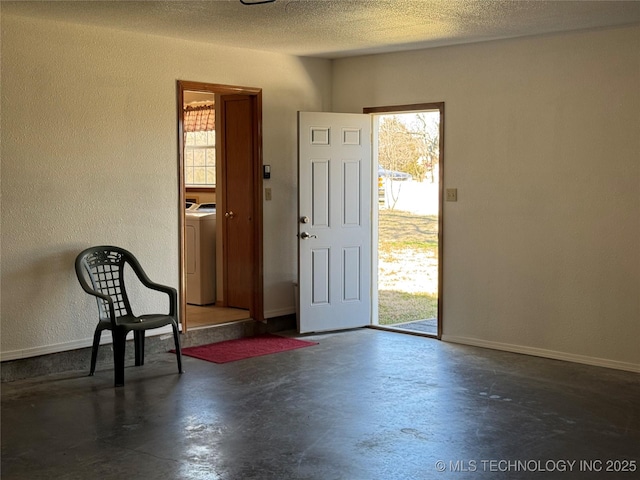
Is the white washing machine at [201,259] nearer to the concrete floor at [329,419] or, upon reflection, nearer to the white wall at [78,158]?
the white wall at [78,158]

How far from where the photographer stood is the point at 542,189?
6.06 metres

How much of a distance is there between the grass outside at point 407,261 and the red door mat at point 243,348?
245cm

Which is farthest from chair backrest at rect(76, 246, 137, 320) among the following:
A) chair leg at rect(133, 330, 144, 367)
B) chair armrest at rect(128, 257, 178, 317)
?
chair leg at rect(133, 330, 144, 367)

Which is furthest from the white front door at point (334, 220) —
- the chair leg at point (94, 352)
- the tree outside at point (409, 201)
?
the tree outside at point (409, 201)

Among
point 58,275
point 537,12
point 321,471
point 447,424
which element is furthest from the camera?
point 58,275

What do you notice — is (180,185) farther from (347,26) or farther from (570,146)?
(570,146)

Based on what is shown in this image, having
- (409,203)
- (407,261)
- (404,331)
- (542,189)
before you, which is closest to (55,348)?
(404,331)

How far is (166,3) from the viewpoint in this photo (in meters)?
4.93

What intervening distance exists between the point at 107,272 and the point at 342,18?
Answer: 2.58 meters

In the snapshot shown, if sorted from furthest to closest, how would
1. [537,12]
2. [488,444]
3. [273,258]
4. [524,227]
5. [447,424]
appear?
[273,258] → [524,227] → [537,12] → [447,424] → [488,444]

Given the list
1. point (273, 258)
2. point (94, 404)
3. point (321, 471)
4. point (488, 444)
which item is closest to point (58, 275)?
point (94, 404)

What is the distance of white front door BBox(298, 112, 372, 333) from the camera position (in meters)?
6.84

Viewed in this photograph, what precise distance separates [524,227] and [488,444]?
2497 millimetres

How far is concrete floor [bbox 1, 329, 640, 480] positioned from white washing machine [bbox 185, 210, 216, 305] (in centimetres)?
176
